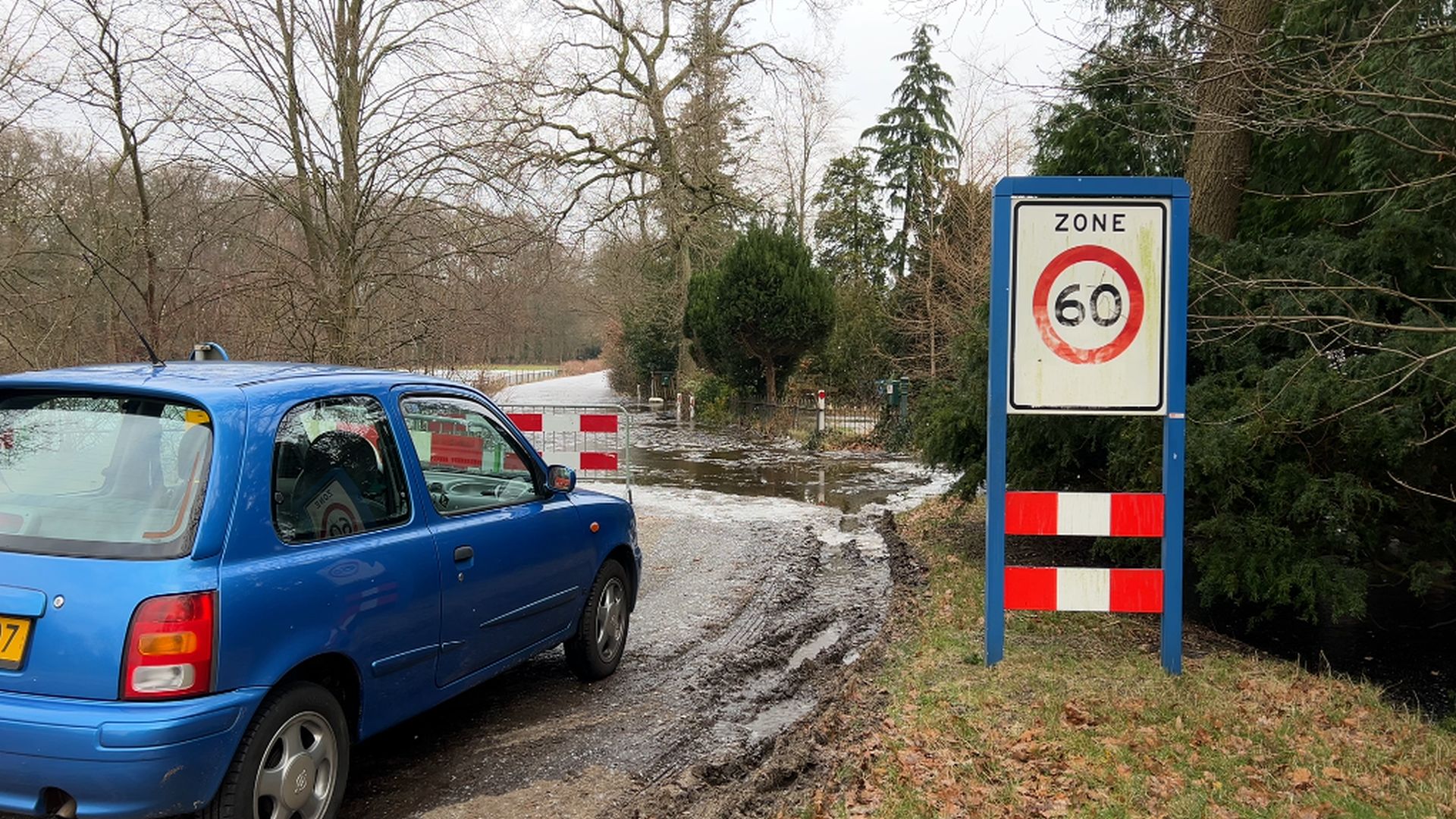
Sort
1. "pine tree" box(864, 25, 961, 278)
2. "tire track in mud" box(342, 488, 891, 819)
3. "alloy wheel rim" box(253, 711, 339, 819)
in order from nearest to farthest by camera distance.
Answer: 1. "alloy wheel rim" box(253, 711, 339, 819)
2. "tire track in mud" box(342, 488, 891, 819)
3. "pine tree" box(864, 25, 961, 278)

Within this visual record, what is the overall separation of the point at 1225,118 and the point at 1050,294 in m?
1.94

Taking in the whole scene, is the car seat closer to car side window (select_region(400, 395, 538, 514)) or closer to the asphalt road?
car side window (select_region(400, 395, 538, 514))

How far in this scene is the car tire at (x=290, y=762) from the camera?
3211 mm

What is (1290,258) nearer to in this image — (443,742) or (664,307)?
(443,742)

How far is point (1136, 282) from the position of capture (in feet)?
17.3

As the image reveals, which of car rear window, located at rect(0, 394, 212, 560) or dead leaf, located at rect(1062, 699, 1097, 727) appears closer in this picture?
car rear window, located at rect(0, 394, 212, 560)

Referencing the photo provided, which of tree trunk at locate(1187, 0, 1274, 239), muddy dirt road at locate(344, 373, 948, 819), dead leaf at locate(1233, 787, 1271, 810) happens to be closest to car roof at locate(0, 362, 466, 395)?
muddy dirt road at locate(344, 373, 948, 819)

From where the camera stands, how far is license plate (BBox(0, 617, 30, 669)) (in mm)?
3066

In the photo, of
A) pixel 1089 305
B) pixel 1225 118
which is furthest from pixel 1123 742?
pixel 1225 118

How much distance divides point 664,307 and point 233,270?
2741 cm

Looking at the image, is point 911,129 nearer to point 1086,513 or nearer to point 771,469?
point 771,469

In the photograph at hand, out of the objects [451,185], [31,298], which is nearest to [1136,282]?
[451,185]

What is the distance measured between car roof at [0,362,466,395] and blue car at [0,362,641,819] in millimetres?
17

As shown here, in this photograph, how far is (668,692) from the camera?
5.64 metres
